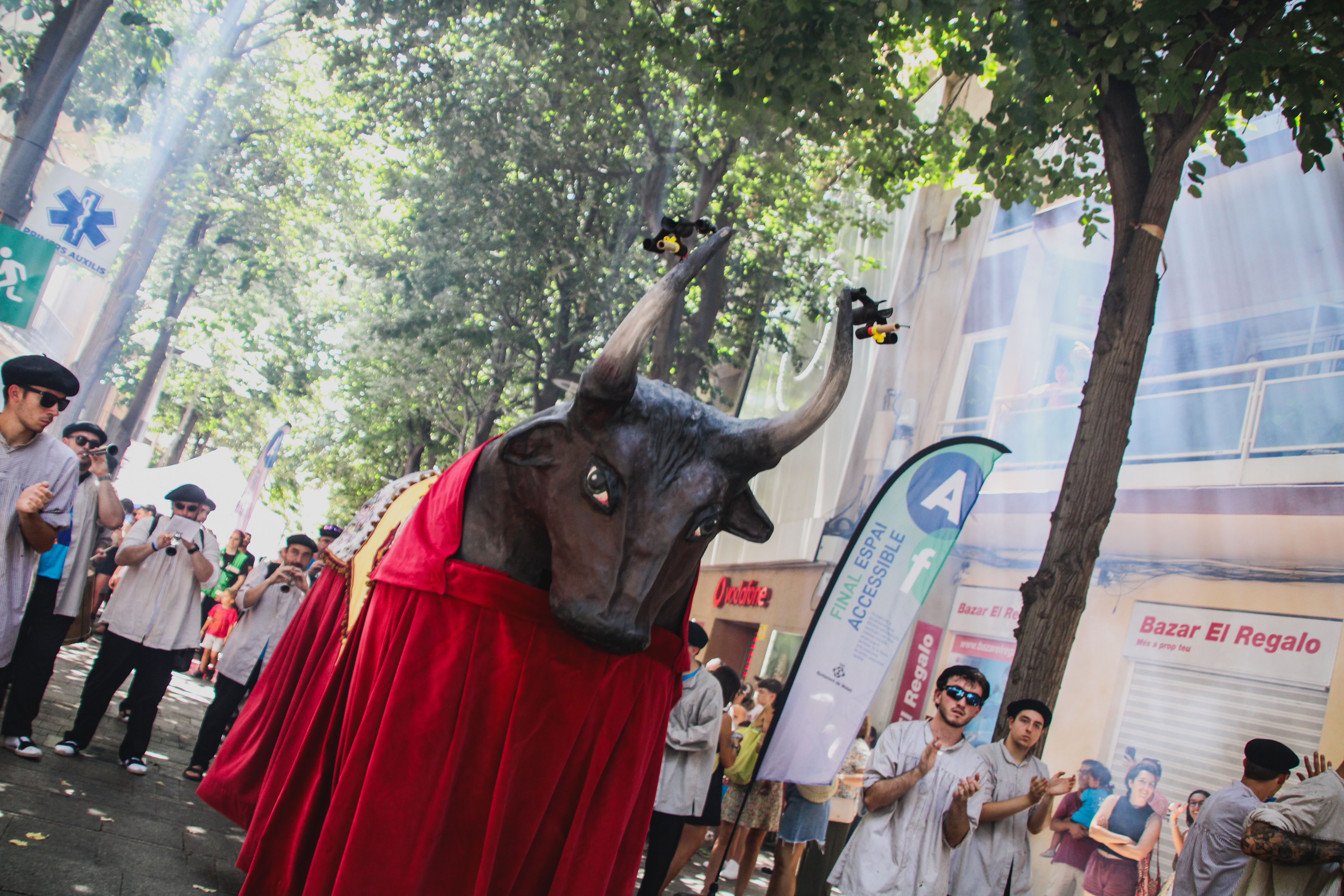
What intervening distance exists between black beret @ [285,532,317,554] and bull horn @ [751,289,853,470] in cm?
564

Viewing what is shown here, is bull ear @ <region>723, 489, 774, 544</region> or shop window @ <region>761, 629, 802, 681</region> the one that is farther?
shop window @ <region>761, 629, 802, 681</region>

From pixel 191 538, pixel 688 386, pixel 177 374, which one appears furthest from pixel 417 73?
pixel 177 374

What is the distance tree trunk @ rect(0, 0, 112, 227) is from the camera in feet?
26.4

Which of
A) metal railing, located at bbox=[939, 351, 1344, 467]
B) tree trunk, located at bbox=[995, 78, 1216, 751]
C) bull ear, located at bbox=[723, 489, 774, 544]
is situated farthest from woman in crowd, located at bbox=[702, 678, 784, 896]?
metal railing, located at bbox=[939, 351, 1344, 467]

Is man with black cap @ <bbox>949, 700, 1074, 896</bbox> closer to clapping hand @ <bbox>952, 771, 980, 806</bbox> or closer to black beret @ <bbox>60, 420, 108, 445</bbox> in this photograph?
clapping hand @ <bbox>952, 771, 980, 806</bbox>

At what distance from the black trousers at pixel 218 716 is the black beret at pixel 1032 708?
482 centimetres

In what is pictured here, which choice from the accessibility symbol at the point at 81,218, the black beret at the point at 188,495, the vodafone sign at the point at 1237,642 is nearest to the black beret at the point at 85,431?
the black beret at the point at 188,495

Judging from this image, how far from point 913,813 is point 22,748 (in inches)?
191

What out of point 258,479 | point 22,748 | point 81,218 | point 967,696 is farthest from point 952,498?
point 258,479

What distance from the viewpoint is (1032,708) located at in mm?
5672

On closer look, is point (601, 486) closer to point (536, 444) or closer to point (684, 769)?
point (536, 444)

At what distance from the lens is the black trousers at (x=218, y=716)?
6809 millimetres

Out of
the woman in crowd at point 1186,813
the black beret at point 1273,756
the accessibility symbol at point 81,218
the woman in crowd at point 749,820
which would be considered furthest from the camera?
the accessibility symbol at point 81,218

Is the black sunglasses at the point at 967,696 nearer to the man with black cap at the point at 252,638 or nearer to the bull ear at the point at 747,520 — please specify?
the bull ear at the point at 747,520
